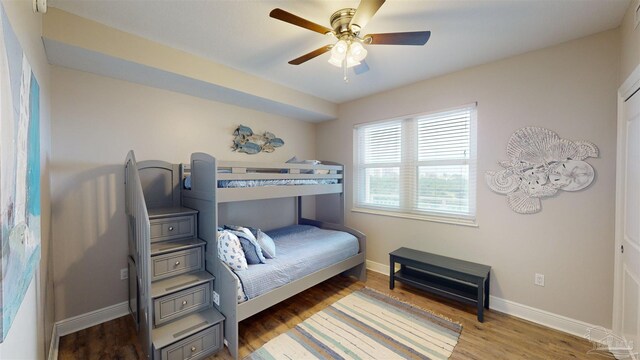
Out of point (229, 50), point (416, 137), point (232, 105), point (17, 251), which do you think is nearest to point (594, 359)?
point (416, 137)

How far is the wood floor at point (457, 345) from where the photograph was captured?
6.40 feet

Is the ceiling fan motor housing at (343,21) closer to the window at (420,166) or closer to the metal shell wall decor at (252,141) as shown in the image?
the window at (420,166)

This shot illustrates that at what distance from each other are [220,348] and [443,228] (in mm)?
2537

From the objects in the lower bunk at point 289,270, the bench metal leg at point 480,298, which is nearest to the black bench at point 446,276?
the bench metal leg at point 480,298

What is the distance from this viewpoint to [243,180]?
2312 millimetres

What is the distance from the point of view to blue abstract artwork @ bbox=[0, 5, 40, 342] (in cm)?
72

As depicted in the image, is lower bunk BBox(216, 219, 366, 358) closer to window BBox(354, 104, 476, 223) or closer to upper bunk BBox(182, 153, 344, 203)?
upper bunk BBox(182, 153, 344, 203)

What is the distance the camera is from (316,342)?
2084 mm

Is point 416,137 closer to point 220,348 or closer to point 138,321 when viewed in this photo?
point 220,348

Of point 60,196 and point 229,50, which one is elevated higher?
point 229,50

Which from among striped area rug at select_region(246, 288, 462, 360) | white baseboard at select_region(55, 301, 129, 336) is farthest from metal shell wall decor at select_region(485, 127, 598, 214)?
white baseboard at select_region(55, 301, 129, 336)

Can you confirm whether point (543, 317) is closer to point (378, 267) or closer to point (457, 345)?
point (457, 345)

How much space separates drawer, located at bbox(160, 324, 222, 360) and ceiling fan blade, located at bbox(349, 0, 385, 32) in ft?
7.75

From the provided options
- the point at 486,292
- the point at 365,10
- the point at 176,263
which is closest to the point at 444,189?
the point at 486,292
